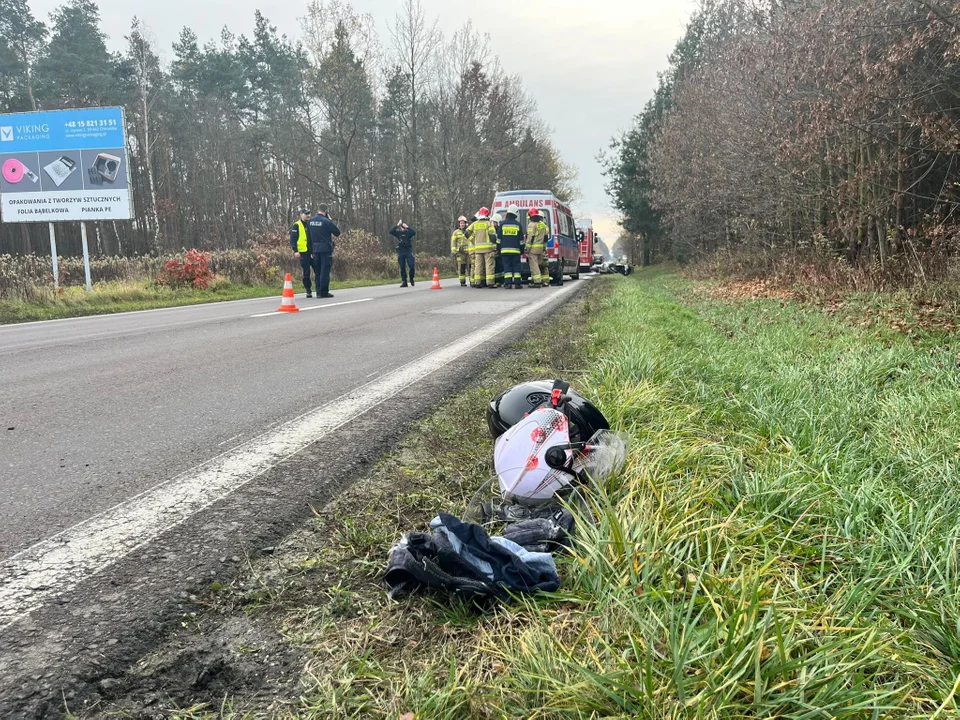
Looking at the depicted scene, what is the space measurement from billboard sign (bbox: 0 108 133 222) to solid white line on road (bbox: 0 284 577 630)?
1648 cm

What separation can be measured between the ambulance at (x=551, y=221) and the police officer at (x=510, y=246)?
3.96ft

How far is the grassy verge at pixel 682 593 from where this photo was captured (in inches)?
55.0

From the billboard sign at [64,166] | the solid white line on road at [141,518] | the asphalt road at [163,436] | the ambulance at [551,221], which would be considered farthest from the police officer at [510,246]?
the solid white line on road at [141,518]

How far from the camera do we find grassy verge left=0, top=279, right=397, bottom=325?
41.4 ft

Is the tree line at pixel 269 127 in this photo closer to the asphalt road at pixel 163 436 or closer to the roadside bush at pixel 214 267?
the roadside bush at pixel 214 267

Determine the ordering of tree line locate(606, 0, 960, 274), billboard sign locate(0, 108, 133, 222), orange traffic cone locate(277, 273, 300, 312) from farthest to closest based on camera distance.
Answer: billboard sign locate(0, 108, 133, 222) < orange traffic cone locate(277, 273, 300, 312) < tree line locate(606, 0, 960, 274)

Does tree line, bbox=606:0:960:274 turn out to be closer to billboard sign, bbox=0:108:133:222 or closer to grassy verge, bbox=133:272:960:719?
grassy verge, bbox=133:272:960:719

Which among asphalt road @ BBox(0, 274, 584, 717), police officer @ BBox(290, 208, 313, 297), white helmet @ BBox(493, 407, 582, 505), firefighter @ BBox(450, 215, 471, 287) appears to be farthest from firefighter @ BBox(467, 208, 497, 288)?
white helmet @ BBox(493, 407, 582, 505)

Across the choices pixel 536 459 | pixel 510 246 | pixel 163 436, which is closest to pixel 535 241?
pixel 510 246

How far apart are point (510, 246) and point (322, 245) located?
4.79m

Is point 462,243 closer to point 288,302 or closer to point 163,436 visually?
point 288,302

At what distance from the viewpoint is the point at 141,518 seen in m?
2.42

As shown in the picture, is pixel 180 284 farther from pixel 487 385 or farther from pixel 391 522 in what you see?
→ pixel 391 522

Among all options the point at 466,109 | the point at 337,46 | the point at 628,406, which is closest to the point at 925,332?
the point at 628,406
